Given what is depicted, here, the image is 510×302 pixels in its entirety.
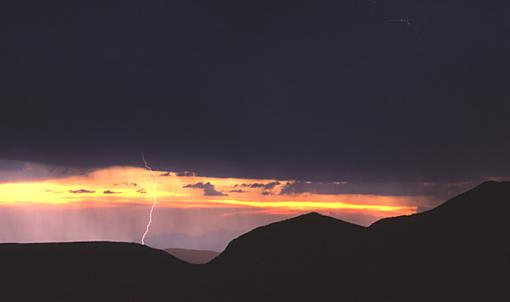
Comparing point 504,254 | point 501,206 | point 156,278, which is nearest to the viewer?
point 504,254

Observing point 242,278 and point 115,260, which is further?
point 115,260

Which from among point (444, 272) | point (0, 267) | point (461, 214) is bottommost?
point (0, 267)

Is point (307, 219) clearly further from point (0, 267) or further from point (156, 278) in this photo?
point (0, 267)

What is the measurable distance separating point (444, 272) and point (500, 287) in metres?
6.19

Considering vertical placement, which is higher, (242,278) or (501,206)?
(501,206)

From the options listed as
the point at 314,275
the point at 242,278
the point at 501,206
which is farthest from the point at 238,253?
the point at 501,206

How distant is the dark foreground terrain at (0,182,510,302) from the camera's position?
55.9 metres

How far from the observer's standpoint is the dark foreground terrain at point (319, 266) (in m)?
55.9

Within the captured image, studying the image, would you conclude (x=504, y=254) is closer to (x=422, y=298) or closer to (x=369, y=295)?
(x=422, y=298)

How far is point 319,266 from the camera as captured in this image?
67812mm

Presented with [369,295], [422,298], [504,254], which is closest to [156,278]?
[369,295]

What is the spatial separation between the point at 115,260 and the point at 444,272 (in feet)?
156

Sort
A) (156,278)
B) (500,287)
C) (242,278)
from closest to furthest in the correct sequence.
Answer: (500,287) → (242,278) → (156,278)

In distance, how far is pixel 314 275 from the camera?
65.6 m
